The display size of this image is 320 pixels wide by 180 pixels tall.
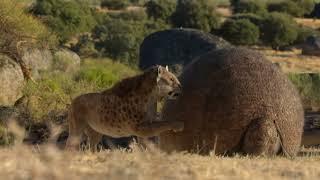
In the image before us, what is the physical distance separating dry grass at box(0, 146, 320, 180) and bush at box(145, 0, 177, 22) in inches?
2474

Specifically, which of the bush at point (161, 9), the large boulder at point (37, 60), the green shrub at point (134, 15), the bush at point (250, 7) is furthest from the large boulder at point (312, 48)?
the large boulder at point (37, 60)

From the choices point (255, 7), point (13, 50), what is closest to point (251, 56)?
point (13, 50)

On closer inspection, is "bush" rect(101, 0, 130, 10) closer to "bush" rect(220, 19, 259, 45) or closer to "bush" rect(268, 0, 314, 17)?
"bush" rect(268, 0, 314, 17)

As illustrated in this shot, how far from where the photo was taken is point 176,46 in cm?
3403

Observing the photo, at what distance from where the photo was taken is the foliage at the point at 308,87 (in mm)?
29547

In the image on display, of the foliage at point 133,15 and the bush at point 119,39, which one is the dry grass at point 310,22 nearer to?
the foliage at point 133,15

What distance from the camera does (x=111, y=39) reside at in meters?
52.5

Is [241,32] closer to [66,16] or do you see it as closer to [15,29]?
[66,16]

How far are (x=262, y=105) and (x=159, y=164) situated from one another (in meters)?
5.41

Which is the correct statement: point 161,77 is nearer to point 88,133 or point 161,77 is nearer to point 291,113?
point 88,133

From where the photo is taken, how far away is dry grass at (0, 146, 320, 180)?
647 centimetres

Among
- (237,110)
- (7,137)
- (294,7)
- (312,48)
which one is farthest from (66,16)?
(237,110)

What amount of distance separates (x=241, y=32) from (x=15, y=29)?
112ft

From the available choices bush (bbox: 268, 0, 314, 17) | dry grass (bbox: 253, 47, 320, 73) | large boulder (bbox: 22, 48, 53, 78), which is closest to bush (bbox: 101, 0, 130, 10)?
bush (bbox: 268, 0, 314, 17)
